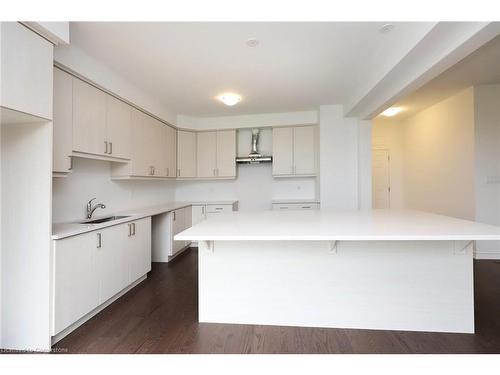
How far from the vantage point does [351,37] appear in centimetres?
229

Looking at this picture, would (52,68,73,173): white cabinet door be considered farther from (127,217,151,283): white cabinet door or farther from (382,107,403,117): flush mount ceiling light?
(382,107,403,117): flush mount ceiling light

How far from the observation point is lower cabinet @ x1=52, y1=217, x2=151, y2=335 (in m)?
1.92

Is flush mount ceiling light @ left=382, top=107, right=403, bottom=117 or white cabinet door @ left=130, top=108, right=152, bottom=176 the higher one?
flush mount ceiling light @ left=382, top=107, right=403, bottom=117

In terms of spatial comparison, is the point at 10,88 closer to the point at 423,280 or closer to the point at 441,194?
the point at 423,280

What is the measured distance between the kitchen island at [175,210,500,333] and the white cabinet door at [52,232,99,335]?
0.95 metres

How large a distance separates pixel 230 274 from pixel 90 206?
1846 mm

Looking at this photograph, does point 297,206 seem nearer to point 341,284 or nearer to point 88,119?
point 341,284

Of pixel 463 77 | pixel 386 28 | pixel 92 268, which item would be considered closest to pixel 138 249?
pixel 92 268

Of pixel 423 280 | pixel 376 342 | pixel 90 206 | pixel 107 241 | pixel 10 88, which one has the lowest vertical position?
pixel 376 342

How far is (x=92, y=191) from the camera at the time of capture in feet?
9.84

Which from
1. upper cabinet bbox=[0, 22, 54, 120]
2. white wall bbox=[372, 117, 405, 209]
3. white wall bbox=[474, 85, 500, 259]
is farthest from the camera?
white wall bbox=[372, 117, 405, 209]

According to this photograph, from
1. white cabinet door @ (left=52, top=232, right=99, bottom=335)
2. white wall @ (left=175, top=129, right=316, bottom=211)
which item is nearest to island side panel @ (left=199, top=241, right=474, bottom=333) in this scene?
white cabinet door @ (left=52, top=232, right=99, bottom=335)

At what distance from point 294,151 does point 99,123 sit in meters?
3.10
